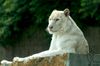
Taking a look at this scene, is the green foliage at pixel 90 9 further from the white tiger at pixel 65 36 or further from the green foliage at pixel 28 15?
the white tiger at pixel 65 36

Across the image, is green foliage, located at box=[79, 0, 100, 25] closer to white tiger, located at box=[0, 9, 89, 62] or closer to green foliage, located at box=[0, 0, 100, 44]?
green foliage, located at box=[0, 0, 100, 44]

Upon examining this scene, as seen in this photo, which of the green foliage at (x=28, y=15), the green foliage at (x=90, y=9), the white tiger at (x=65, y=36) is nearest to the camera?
the white tiger at (x=65, y=36)

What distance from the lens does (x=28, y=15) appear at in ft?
61.3

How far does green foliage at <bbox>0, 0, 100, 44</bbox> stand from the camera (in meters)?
17.2

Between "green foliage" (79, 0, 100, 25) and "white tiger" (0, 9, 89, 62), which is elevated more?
"green foliage" (79, 0, 100, 25)

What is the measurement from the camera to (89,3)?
1579 cm

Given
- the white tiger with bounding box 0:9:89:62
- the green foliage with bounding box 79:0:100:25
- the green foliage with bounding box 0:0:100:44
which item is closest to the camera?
the white tiger with bounding box 0:9:89:62

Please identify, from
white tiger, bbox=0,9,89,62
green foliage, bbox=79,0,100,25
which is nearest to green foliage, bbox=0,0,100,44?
green foliage, bbox=79,0,100,25

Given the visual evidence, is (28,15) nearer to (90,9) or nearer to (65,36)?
(90,9)

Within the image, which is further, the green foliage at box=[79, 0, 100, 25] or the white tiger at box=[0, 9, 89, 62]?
the green foliage at box=[79, 0, 100, 25]

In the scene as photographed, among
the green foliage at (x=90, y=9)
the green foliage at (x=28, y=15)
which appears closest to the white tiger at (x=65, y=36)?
the green foliage at (x=90, y=9)

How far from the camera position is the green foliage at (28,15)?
56.4 ft

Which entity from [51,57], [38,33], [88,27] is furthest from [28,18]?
[51,57]

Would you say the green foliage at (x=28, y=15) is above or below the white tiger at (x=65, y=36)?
above
